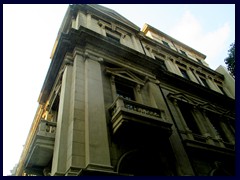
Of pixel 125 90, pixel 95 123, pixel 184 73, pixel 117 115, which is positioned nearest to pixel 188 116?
pixel 125 90

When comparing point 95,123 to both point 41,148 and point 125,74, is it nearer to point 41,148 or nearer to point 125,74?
point 41,148

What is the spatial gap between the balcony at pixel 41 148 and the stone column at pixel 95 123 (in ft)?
6.74

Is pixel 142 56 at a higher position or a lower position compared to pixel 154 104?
higher

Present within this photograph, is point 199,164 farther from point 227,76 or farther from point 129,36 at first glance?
point 227,76

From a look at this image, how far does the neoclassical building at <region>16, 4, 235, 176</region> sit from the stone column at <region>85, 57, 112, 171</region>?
0.04m

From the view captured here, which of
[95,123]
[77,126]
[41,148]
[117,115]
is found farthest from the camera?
[41,148]

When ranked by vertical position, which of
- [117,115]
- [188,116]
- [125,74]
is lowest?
[117,115]

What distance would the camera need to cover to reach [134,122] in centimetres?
931

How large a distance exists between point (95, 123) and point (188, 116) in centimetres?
868

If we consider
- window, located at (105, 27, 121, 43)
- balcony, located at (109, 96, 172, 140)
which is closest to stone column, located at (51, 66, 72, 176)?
balcony, located at (109, 96, 172, 140)

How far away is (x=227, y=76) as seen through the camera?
990 inches

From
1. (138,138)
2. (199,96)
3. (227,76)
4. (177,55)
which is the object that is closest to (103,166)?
(138,138)

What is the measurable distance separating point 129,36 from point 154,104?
8.59 m

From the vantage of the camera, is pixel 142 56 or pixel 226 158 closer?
pixel 226 158
